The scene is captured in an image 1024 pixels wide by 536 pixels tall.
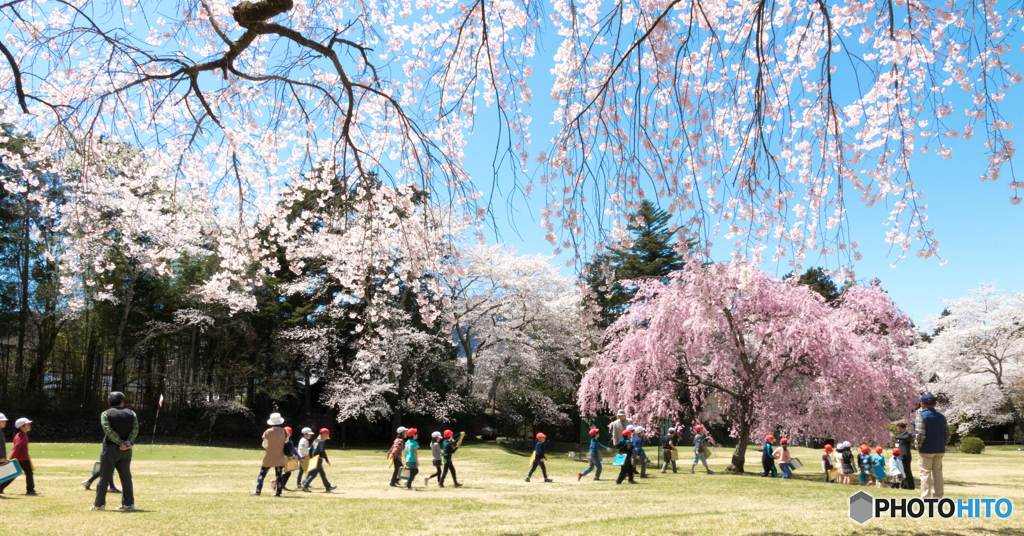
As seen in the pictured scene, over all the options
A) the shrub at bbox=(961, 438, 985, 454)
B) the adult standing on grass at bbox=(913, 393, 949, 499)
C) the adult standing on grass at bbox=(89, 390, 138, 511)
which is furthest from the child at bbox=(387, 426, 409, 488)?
the shrub at bbox=(961, 438, 985, 454)

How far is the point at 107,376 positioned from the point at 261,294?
6.29 metres

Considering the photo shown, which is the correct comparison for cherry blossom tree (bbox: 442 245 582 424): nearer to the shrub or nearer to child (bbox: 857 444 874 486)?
child (bbox: 857 444 874 486)

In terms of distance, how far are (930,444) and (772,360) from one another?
644 centimetres

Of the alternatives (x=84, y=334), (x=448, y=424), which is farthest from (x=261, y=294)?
(x=448, y=424)

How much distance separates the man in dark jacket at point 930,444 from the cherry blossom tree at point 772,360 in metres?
5.23

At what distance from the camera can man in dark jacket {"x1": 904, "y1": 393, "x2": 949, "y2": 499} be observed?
282 inches

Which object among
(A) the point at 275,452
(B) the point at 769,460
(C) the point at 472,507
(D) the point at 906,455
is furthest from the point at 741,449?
(A) the point at 275,452

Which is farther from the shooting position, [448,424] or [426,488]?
[448,424]

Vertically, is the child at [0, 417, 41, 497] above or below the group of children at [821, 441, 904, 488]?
above

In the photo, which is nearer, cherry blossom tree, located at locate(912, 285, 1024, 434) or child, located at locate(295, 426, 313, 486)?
child, located at locate(295, 426, 313, 486)

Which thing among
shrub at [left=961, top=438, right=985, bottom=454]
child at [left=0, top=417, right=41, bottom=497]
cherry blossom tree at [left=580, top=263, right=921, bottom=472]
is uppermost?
cherry blossom tree at [left=580, top=263, right=921, bottom=472]

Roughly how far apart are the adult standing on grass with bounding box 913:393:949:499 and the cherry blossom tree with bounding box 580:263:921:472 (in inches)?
206

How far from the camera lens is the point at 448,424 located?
25047 mm

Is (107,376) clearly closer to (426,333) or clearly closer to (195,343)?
(195,343)
